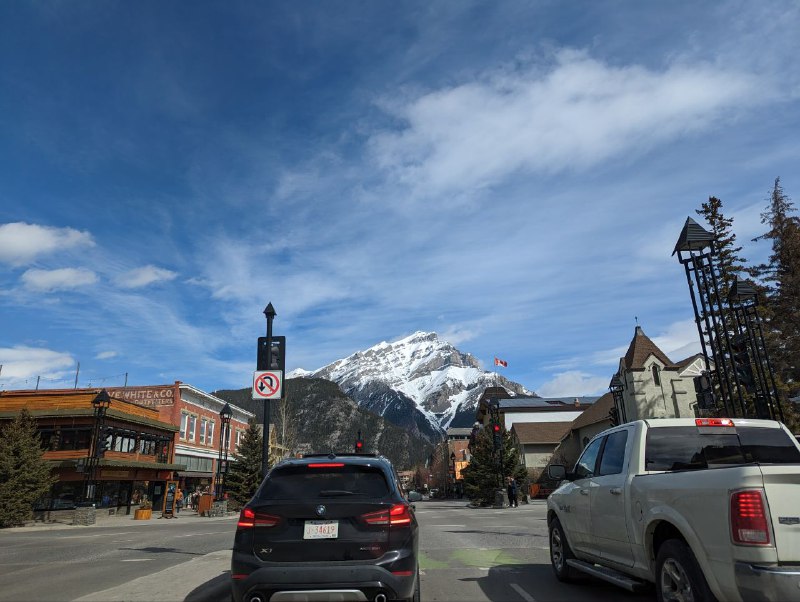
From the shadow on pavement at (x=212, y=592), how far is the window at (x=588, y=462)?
15.6 feet

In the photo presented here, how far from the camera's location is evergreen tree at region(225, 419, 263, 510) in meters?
36.9

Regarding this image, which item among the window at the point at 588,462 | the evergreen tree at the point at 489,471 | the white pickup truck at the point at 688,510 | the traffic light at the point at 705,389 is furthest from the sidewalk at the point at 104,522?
the white pickup truck at the point at 688,510

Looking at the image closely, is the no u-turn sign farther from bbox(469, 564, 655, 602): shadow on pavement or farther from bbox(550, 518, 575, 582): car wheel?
bbox(550, 518, 575, 582): car wheel

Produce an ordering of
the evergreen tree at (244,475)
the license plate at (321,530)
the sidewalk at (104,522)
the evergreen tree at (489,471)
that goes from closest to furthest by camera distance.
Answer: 1. the license plate at (321,530)
2. the sidewalk at (104,522)
3. the evergreen tree at (489,471)
4. the evergreen tree at (244,475)

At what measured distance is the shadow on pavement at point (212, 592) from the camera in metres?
6.84

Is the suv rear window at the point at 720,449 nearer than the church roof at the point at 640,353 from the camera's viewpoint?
Yes

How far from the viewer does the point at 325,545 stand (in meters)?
5.05

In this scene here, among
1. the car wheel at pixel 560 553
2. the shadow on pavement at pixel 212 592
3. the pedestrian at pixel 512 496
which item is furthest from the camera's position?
the pedestrian at pixel 512 496

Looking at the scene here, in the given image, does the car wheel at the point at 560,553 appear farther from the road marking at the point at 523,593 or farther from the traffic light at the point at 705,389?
the traffic light at the point at 705,389

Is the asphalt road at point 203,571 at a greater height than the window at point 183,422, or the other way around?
the window at point 183,422

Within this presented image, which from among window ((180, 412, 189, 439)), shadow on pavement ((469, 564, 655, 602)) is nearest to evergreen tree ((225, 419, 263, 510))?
window ((180, 412, 189, 439))

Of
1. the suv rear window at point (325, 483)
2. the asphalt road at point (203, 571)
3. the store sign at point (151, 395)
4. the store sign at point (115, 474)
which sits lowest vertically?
the asphalt road at point (203, 571)

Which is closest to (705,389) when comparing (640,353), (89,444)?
(89,444)

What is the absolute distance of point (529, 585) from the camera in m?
7.63
